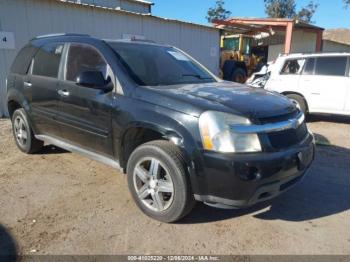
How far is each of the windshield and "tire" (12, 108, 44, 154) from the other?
219cm

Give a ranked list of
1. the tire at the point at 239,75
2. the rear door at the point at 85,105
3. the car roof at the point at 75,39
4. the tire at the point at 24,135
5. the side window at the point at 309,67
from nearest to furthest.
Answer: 1. the rear door at the point at 85,105
2. the car roof at the point at 75,39
3. the tire at the point at 24,135
4. the side window at the point at 309,67
5. the tire at the point at 239,75

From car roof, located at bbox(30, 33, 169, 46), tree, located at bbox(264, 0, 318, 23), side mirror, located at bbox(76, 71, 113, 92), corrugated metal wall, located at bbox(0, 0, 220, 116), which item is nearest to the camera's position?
side mirror, located at bbox(76, 71, 113, 92)

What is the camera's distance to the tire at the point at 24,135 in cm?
519

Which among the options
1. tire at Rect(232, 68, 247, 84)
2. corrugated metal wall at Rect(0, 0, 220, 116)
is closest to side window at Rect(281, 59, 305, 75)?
corrugated metal wall at Rect(0, 0, 220, 116)

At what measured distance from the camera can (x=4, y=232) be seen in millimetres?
3139

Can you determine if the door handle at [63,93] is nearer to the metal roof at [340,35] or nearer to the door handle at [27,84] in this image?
the door handle at [27,84]

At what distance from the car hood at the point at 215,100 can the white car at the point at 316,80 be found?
4.47m

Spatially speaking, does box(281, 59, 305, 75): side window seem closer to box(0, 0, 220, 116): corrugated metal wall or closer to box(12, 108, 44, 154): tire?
box(0, 0, 220, 116): corrugated metal wall

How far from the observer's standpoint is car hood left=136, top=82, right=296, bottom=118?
3.01m

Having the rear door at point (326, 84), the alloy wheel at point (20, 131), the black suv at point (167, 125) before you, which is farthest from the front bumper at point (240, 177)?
the rear door at point (326, 84)

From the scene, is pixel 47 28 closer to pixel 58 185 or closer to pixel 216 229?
pixel 58 185

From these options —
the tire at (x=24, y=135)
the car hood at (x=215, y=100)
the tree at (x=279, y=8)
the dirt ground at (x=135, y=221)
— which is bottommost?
the dirt ground at (x=135, y=221)

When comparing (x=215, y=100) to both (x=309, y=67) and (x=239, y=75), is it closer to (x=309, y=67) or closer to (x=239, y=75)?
(x=309, y=67)

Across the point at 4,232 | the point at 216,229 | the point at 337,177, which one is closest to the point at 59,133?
the point at 4,232
